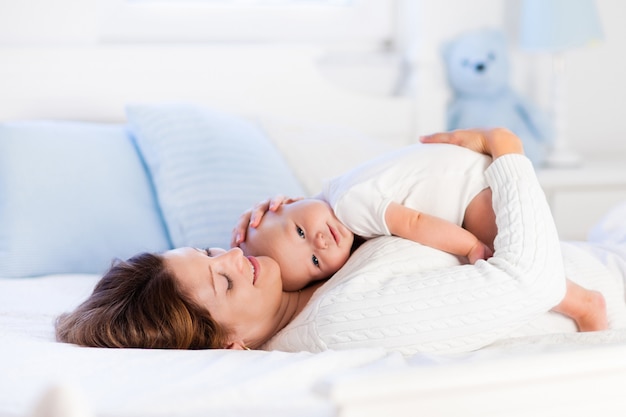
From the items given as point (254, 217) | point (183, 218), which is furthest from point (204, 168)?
point (254, 217)

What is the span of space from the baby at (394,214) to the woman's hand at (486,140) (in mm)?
26

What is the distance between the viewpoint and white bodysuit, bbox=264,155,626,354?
3.81 feet

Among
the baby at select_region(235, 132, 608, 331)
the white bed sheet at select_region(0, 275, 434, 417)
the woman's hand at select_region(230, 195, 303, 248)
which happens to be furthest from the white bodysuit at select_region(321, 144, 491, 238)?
the white bed sheet at select_region(0, 275, 434, 417)

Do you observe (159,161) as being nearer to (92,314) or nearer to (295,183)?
(295,183)

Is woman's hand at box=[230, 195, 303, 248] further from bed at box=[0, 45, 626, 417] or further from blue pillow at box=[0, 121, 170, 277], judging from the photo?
blue pillow at box=[0, 121, 170, 277]

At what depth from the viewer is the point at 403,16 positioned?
297cm

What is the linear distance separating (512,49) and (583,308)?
73.9 inches

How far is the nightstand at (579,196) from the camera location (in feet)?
8.96

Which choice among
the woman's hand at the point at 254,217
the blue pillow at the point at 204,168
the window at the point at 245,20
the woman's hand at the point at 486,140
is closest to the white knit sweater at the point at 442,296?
the woman's hand at the point at 486,140

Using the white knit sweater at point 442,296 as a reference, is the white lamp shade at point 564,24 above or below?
above

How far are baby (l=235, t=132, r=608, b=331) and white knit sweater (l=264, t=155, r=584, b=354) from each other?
7 cm

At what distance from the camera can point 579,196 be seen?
2.76 m

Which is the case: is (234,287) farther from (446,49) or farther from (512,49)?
(512,49)

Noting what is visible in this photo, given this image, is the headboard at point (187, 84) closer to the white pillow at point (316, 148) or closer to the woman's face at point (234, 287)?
the white pillow at point (316, 148)
